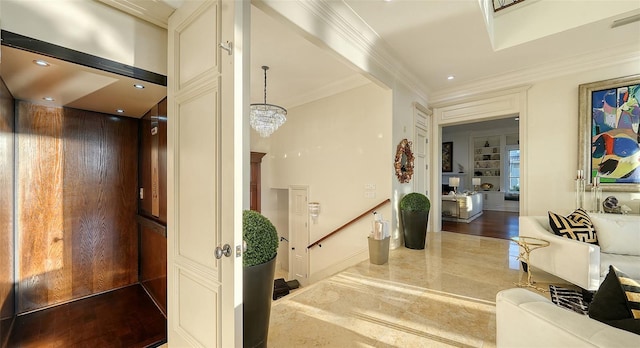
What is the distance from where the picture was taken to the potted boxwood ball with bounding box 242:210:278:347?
5.27 feet

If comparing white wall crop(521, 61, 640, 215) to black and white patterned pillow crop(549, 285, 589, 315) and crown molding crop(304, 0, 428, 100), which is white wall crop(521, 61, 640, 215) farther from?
crown molding crop(304, 0, 428, 100)

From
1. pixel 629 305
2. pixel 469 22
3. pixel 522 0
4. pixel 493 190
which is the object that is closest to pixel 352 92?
pixel 469 22

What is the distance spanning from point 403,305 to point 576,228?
2259mm

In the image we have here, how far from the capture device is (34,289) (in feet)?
8.46

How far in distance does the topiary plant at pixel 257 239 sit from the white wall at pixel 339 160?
2824 millimetres

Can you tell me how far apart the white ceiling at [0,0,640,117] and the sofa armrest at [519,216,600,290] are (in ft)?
8.10

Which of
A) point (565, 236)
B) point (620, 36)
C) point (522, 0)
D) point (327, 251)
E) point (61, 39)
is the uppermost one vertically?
point (522, 0)

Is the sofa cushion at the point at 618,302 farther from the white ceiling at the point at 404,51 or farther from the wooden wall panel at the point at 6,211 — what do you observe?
the wooden wall panel at the point at 6,211

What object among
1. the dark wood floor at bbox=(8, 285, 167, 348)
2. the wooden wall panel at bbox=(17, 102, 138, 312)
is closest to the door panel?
the dark wood floor at bbox=(8, 285, 167, 348)

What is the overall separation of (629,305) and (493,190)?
10122 millimetres

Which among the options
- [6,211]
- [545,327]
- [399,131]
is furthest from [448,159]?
[6,211]

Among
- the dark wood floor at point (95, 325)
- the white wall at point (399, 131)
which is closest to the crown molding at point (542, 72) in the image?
the white wall at point (399, 131)

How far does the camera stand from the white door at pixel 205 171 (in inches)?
56.5

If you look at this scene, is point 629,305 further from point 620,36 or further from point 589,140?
point 620,36
